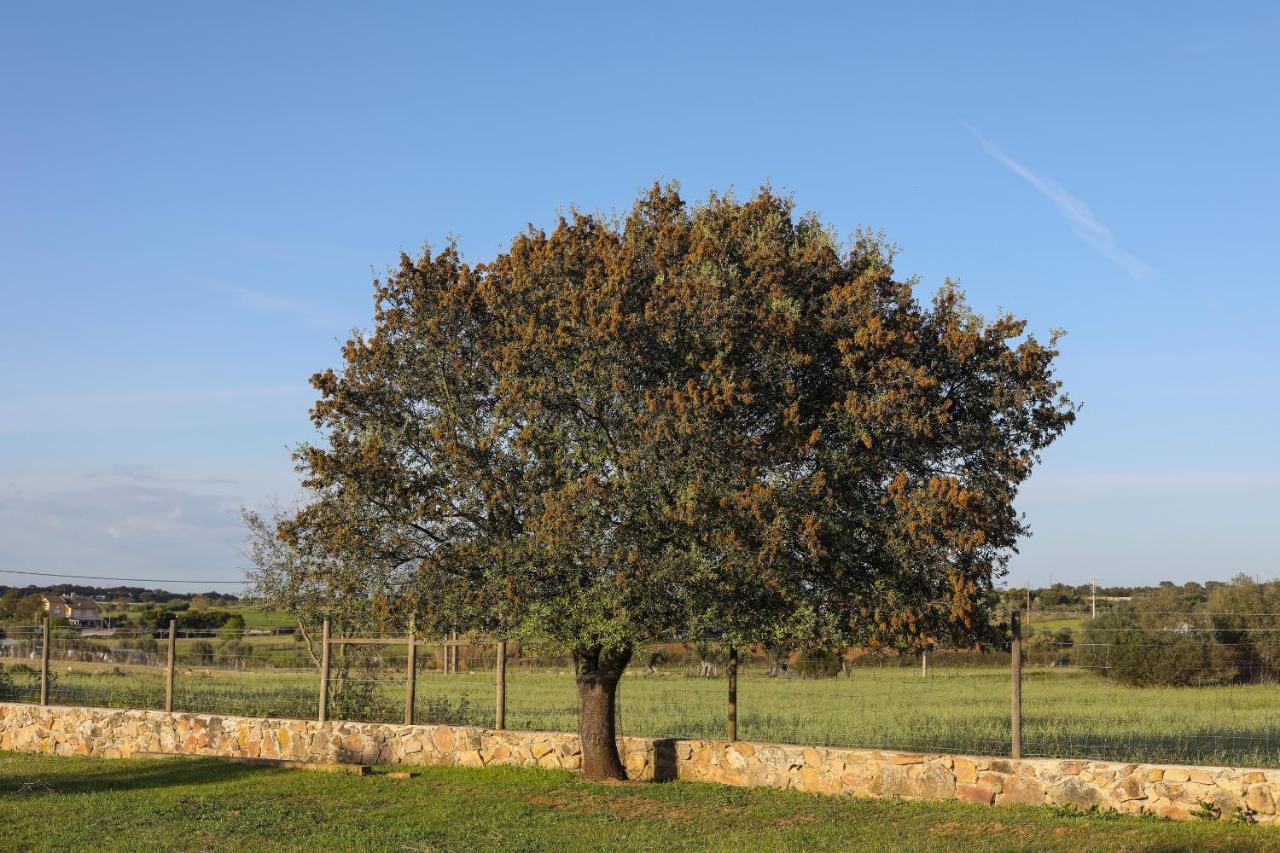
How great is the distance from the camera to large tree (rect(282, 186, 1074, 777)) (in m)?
17.8

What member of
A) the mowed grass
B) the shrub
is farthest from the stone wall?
the shrub

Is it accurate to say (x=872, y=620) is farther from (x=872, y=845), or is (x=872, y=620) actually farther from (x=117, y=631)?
(x=117, y=631)

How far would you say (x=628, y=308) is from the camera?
18.3 m

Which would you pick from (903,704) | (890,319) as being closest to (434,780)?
(890,319)

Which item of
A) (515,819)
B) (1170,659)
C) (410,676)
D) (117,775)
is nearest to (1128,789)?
(1170,659)

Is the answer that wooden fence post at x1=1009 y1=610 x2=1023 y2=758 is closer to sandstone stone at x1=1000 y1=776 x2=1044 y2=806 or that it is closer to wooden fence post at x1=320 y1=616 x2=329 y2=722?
sandstone stone at x1=1000 y1=776 x2=1044 y2=806

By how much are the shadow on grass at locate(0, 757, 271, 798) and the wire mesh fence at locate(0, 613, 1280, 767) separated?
2.55 m

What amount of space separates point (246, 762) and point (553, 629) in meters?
8.05

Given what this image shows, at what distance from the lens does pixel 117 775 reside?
2331cm

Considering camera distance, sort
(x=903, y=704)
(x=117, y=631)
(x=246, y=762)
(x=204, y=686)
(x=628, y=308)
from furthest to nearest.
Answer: (x=117, y=631) → (x=204, y=686) → (x=903, y=704) → (x=246, y=762) → (x=628, y=308)

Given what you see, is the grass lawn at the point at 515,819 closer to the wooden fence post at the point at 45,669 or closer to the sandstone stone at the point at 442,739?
the sandstone stone at the point at 442,739

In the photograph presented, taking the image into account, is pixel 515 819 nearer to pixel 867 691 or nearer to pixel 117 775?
pixel 117 775

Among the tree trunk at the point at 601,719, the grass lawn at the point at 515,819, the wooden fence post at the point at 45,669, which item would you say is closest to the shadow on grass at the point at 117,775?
the grass lawn at the point at 515,819

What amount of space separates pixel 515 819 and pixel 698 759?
12.9ft
